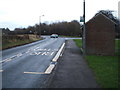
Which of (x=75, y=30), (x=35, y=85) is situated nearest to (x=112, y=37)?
(x=35, y=85)

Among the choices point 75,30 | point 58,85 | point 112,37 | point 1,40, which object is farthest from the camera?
point 75,30

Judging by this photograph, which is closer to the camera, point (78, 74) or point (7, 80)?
point (7, 80)

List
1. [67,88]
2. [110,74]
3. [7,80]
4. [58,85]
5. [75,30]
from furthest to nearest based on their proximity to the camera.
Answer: [75,30], [110,74], [7,80], [58,85], [67,88]

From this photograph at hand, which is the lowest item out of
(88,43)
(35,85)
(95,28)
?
(35,85)

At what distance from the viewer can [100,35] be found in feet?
62.1

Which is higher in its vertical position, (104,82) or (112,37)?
(112,37)

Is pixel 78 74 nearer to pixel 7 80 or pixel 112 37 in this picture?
pixel 7 80

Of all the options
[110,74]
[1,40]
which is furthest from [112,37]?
[1,40]

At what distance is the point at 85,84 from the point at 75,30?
3382 inches

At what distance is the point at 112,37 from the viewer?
741 inches

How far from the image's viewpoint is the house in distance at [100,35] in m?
18.7

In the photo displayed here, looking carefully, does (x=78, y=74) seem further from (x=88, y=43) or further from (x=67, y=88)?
(x=88, y=43)

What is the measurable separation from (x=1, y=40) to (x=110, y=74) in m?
22.1

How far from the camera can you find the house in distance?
61.4 feet
